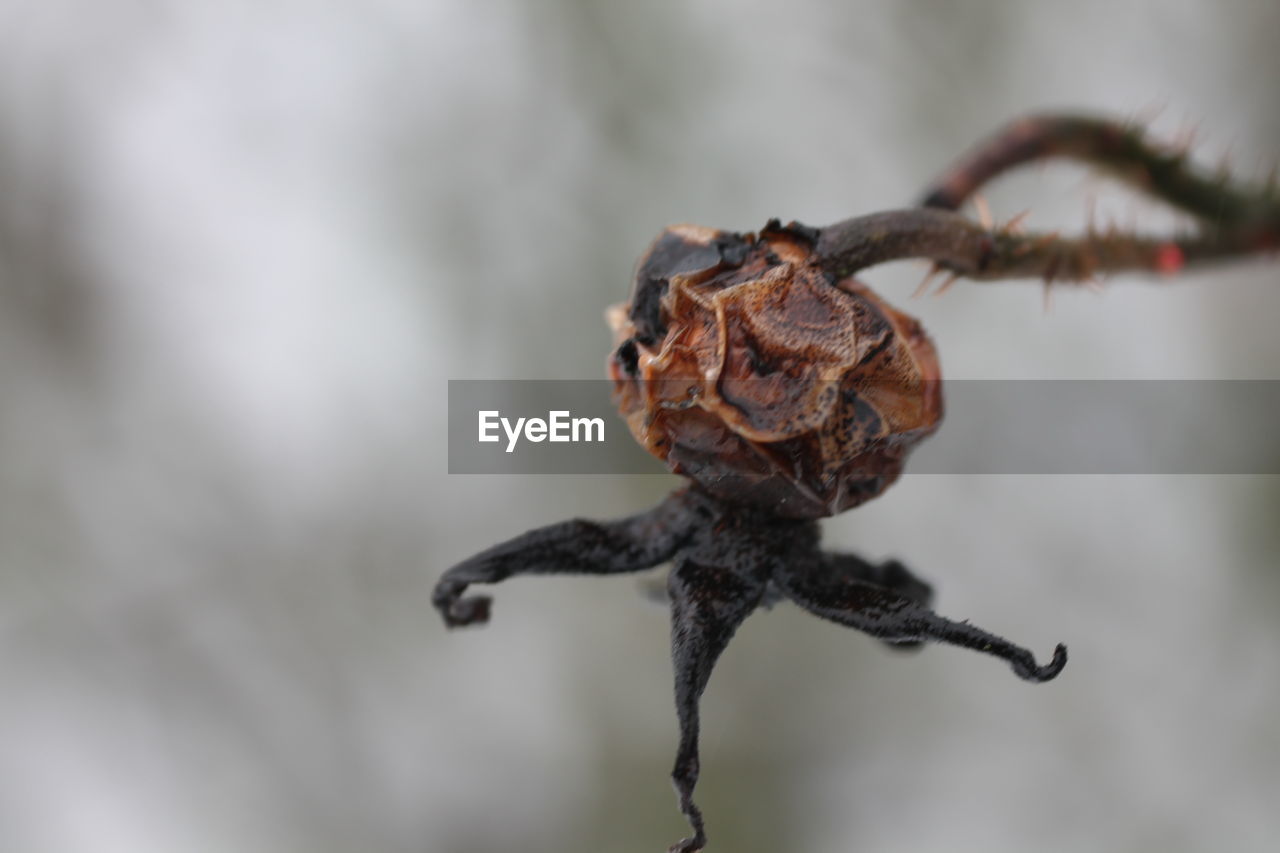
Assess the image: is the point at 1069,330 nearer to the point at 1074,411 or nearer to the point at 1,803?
the point at 1074,411

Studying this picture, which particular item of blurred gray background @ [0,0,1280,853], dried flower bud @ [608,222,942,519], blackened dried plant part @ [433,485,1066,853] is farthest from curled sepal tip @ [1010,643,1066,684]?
blurred gray background @ [0,0,1280,853]

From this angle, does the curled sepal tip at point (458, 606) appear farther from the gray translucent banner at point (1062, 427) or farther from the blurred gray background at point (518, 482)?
the blurred gray background at point (518, 482)

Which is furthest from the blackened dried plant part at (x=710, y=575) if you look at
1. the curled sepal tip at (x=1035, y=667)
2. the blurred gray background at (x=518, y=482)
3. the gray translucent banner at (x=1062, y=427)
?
the blurred gray background at (x=518, y=482)

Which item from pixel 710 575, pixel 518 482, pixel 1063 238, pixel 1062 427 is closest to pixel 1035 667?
pixel 710 575

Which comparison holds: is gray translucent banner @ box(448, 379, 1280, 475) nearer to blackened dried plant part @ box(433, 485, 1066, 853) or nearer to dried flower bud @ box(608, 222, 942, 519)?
blackened dried plant part @ box(433, 485, 1066, 853)

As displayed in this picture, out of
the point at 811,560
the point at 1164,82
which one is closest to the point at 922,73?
the point at 1164,82

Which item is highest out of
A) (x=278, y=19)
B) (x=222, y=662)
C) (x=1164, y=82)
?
(x=278, y=19)
